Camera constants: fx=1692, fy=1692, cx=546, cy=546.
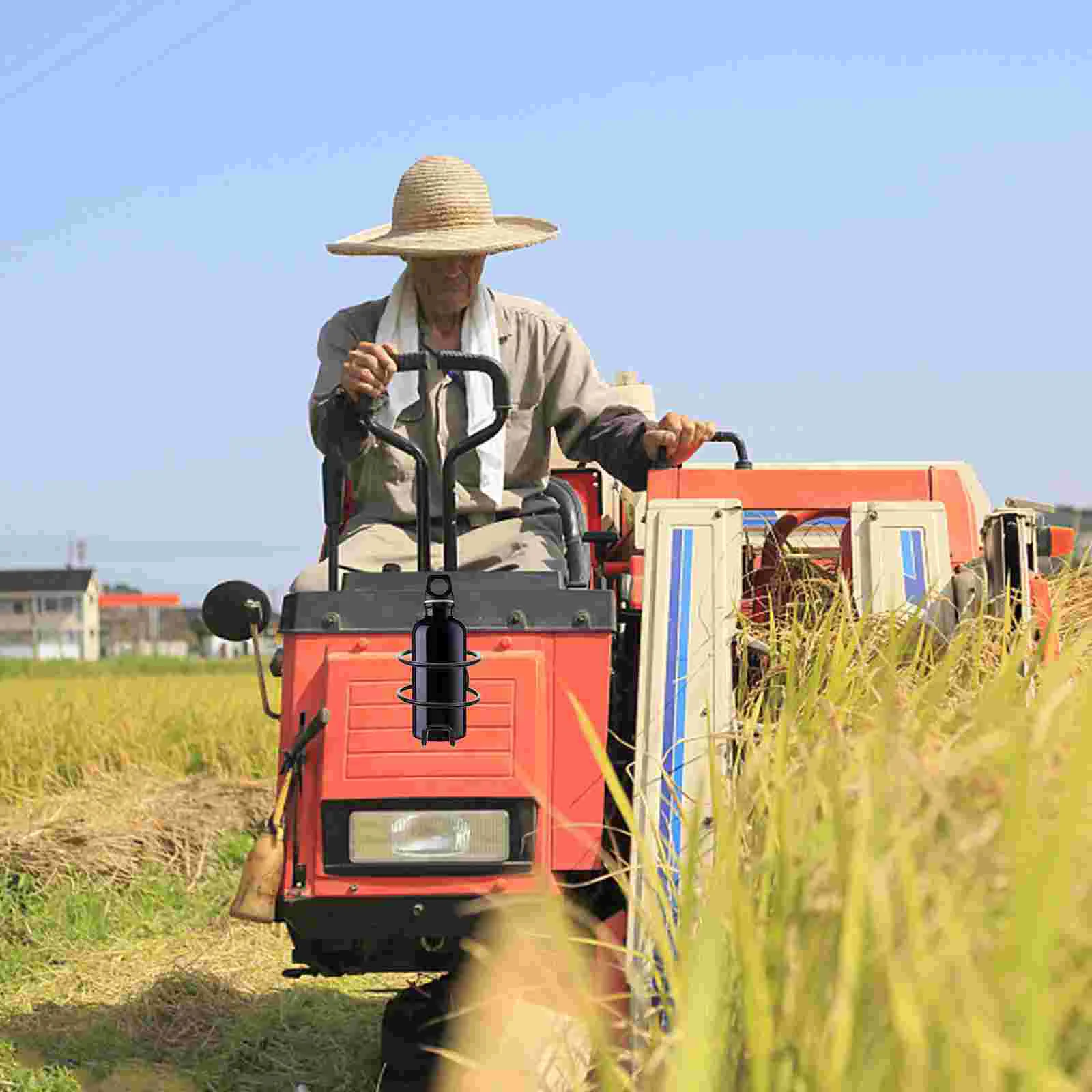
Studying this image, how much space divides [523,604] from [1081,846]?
85.1 inches

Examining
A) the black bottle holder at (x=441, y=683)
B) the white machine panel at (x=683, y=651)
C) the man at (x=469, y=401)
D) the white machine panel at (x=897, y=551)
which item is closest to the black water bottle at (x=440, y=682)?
the black bottle holder at (x=441, y=683)

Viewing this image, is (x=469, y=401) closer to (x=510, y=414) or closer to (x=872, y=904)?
(x=510, y=414)

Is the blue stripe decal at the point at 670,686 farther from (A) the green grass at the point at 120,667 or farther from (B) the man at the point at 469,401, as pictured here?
(A) the green grass at the point at 120,667

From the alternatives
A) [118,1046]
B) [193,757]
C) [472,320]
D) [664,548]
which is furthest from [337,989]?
[193,757]

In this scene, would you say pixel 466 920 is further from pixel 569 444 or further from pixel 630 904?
pixel 569 444

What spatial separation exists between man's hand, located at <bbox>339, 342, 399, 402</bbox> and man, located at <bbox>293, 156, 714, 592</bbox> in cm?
25

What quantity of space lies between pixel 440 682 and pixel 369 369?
0.88 meters

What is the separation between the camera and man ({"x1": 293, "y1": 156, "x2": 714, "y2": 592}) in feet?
15.2

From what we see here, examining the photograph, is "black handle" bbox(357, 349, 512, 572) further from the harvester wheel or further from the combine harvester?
the harvester wheel

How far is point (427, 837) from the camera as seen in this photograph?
12.2 feet

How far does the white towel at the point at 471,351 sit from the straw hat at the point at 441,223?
145 millimetres

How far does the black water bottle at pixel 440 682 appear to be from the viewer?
370cm

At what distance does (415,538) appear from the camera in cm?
476

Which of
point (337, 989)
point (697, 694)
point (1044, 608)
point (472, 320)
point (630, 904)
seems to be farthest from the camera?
point (337, 989)
